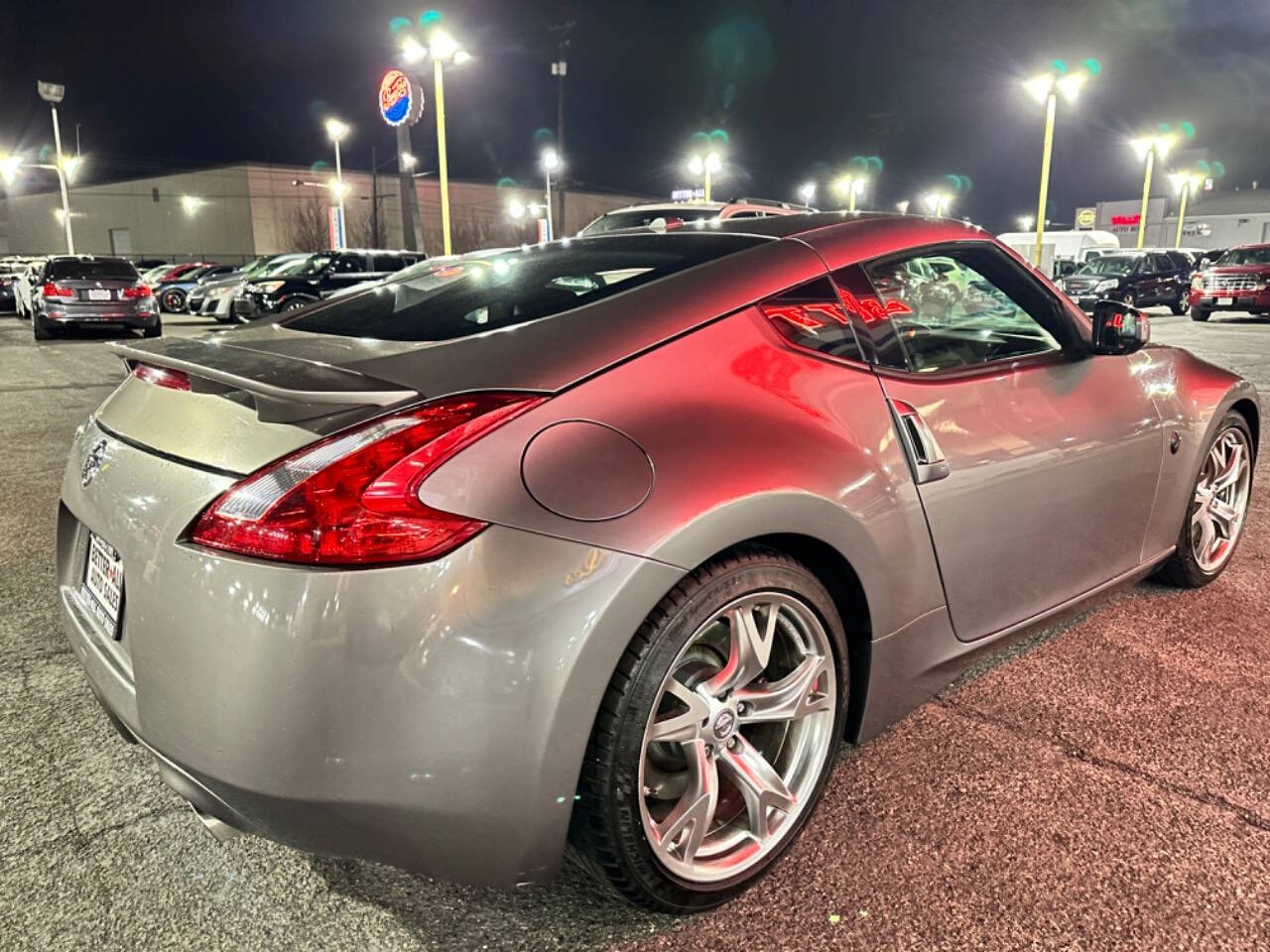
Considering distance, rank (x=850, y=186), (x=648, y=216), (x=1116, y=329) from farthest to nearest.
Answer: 1. (x=850, y=186)
2. (x=648, y=216)
3. (x=1116, y=329)

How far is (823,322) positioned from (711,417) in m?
0.53

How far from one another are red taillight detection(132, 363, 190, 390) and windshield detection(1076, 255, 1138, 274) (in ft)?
90.5

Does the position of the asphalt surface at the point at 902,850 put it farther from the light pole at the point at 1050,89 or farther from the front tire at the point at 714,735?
the light pole at the point at 1050,89

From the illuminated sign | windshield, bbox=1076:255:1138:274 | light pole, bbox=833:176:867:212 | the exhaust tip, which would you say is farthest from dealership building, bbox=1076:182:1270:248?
the exhaust tip

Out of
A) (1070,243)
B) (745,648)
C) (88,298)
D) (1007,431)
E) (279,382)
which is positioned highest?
(1070,243)

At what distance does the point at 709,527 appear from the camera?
1.75 metres

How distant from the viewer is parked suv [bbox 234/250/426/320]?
16.9 meters

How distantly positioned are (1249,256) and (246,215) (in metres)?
55.9

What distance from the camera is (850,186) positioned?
5075 centimetres

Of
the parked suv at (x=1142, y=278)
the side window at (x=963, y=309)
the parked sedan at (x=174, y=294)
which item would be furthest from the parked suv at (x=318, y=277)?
the parked suv at (x=1142, y=278)

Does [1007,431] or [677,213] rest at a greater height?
[677,213]

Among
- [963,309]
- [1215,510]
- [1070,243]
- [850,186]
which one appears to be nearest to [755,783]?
[963,309]

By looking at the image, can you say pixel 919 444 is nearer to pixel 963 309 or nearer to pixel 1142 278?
pixel 963 309

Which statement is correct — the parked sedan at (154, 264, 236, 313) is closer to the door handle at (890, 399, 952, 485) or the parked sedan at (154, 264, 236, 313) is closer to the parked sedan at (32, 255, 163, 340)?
the parked sedan at (32, 255, 163, 340)
